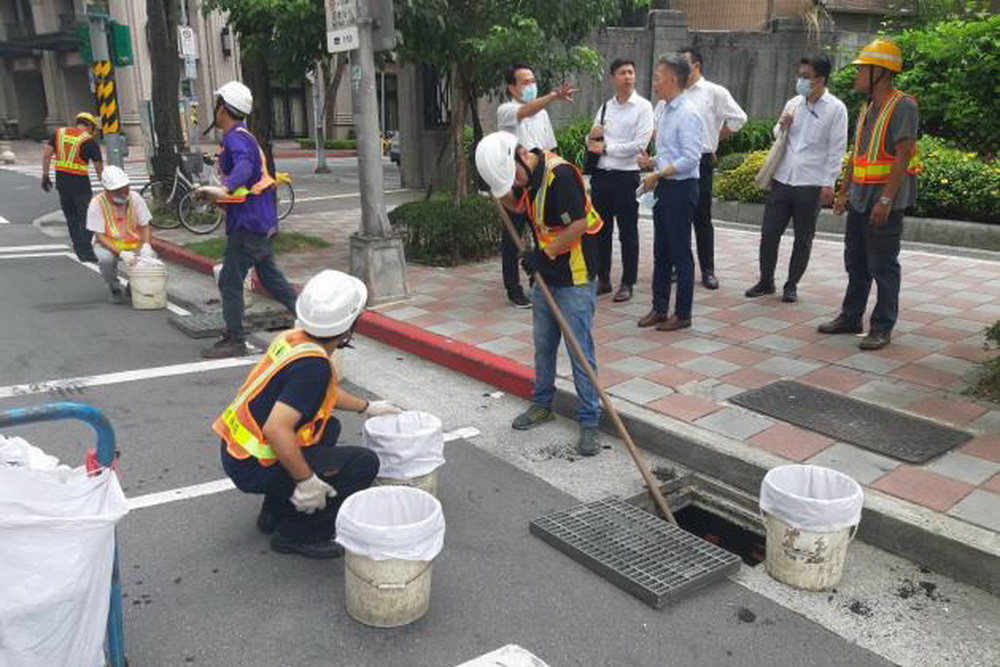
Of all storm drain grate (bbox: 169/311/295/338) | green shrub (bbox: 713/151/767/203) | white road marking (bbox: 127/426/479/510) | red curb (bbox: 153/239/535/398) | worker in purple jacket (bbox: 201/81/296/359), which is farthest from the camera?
green shrub (bbox: 713/151/767/203)

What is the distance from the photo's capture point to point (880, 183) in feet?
18.0

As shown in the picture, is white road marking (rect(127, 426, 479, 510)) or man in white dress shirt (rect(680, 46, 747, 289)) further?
man in white dress shirt (rect(680, 46, 747, 289))

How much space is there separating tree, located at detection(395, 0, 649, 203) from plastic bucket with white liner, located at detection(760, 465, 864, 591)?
5520 millimetres

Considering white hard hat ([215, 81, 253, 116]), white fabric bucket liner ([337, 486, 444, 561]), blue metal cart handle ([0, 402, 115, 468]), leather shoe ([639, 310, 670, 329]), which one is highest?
white hard hat ([215, 81, 253, 116])

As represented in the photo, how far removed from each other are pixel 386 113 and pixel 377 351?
100 feet

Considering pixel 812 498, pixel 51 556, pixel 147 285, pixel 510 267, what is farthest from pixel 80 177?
pixel 812 498

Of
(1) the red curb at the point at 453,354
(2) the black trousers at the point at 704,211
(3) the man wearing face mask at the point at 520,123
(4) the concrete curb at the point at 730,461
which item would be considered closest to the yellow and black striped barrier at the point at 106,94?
(1) the red curb at the point at 453,354

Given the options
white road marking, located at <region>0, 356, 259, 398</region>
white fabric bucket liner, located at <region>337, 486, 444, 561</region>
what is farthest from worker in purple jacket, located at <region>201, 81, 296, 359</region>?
white fabric bucket liner, located at <region>337, 486, 444, 561</region>

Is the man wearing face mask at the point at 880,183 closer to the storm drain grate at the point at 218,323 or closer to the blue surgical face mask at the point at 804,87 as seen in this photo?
the blue surgical face mask at the point at 804,87

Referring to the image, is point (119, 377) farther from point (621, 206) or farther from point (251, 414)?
point (621, 206)

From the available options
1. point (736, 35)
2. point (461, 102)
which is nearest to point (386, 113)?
point (736, 35)

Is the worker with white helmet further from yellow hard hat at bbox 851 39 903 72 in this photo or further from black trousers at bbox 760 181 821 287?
yellow hard hat at bbox 851 39 903 72

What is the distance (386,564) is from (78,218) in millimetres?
8988

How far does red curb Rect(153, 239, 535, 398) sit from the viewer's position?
5453mm
